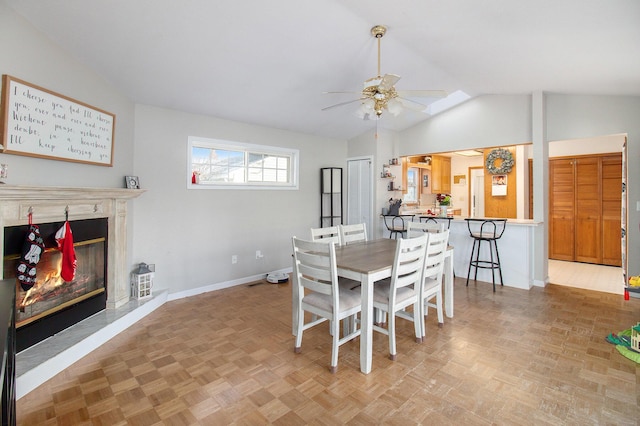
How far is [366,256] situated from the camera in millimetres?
2711

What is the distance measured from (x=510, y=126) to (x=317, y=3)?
3.39 meters

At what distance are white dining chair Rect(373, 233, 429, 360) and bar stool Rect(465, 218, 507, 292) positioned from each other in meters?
2.06

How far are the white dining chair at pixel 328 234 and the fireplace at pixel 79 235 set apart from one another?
1.79 m

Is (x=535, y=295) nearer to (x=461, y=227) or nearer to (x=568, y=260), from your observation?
(x=461, y=227)

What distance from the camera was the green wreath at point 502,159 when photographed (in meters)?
5.93

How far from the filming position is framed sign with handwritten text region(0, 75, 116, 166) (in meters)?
2.12

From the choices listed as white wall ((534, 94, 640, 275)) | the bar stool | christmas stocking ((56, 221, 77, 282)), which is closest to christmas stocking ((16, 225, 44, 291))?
christmas stocking ((56, 221, 77, 282))

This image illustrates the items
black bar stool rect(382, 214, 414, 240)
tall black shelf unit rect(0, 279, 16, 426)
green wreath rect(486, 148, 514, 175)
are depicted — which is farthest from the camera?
green wreath rect(486, 148, 514, 175)

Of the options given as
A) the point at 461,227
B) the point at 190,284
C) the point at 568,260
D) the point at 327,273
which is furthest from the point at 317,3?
the point at 568,260

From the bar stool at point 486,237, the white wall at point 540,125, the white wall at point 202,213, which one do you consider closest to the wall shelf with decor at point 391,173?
the white wall at point 540,125

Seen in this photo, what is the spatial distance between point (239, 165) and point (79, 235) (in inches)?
85.6

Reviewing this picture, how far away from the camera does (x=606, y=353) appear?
2.49 metres

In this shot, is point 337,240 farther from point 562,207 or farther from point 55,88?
point 562,207

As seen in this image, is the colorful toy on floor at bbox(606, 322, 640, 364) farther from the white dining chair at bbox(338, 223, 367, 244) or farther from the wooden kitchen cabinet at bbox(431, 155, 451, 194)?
the wooden kitchen cabinet at bbox(431, 155, 451, 194)
